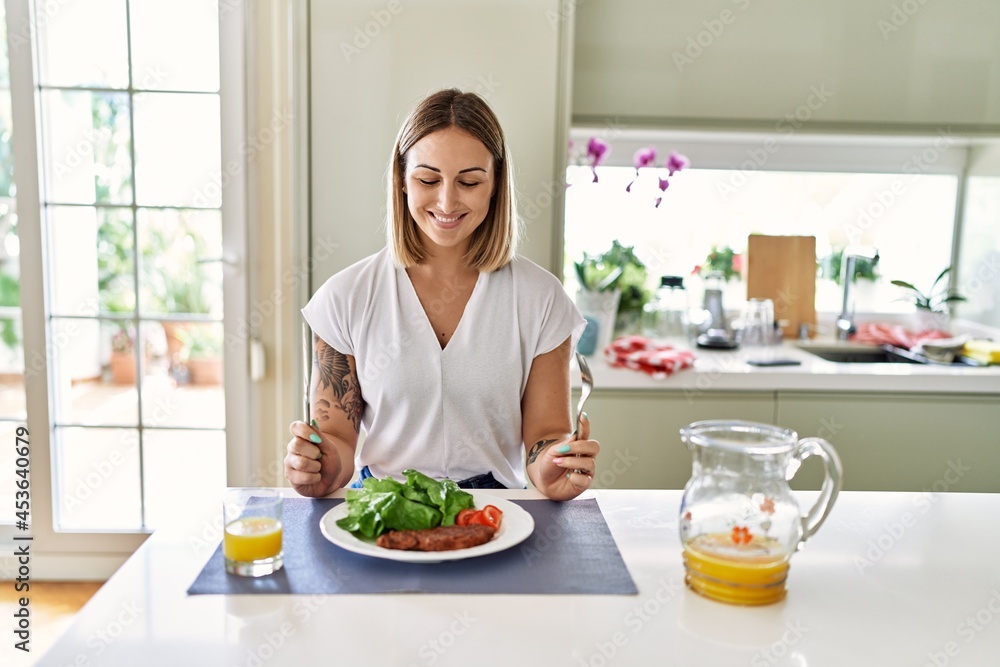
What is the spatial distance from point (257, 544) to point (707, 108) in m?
1.99

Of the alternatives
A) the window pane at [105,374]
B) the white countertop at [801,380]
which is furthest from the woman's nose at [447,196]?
the window pane at [105,374]

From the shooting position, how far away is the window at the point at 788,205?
3033 millimetres

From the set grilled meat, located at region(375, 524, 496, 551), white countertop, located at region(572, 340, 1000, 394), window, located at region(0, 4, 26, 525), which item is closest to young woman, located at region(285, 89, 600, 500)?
grilled meat, located at region(375, 524, 496, 551)

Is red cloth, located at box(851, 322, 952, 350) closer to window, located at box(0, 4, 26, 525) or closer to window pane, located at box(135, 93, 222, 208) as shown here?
window pane, located at box(135, 93, 222, 208)

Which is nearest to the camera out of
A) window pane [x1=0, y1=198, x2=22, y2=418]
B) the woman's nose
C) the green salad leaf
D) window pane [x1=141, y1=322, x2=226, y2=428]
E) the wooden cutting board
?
the green salad leaf

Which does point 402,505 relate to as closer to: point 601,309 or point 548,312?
point 548,312

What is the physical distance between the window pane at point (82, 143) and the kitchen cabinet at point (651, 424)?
1.55 meters

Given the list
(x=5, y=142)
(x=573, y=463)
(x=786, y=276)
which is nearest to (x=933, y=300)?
(x=786, y=276)

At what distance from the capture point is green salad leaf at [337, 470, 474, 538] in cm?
112

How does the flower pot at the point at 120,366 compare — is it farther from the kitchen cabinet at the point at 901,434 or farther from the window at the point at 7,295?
the kitchen cabinet at the point at 901,434

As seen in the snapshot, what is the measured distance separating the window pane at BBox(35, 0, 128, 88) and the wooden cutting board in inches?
82.6

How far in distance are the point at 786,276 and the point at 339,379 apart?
191cm

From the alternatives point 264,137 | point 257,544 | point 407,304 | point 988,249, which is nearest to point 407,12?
point 264,137

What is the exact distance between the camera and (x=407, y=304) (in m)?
1.64
